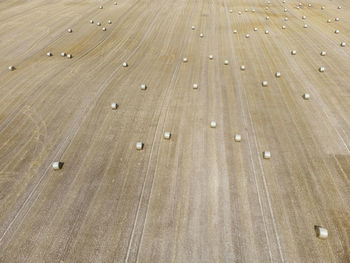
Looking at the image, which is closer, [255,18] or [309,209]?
[309,209]

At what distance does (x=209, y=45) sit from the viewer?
2212 centimetres

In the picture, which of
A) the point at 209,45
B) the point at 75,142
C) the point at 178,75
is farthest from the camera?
the point at 209,45

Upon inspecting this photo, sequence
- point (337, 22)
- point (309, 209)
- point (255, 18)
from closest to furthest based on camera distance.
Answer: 1. point (309, 209)
2. point (337, 22)
3. point (255, 18)

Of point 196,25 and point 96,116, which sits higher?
point 196,25

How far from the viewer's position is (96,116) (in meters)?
13.9

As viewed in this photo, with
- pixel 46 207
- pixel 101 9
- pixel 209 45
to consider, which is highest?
pixel 101 9

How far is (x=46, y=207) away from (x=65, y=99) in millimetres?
8613

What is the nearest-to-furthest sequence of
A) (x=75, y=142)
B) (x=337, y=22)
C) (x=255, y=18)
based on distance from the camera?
(x=75, y=142) → (x=337, y=22) → (x=255, y=18)

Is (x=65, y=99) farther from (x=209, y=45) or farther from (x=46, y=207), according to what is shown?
(x=209, y=45)

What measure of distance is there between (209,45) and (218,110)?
36.6 ft

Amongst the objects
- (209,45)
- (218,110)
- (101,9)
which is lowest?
(218,110)

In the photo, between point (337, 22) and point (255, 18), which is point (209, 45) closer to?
point (255, 18)

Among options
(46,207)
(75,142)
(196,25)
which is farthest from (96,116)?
(196,25)

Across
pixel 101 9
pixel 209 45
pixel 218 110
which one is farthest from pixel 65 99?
pixel 101 9
